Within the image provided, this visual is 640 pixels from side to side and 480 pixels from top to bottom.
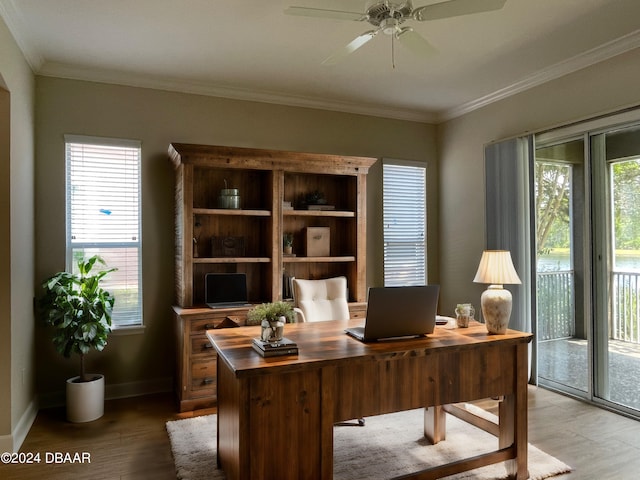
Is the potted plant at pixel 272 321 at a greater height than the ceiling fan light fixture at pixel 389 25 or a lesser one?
lesser

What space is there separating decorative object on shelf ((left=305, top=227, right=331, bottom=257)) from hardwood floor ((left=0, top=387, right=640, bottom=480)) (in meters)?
1.74

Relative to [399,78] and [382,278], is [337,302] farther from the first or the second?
[399,78]

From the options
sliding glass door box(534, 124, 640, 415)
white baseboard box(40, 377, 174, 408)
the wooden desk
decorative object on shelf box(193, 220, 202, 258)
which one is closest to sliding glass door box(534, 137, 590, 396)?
sliding glass door box(534, 124, 640, 415)

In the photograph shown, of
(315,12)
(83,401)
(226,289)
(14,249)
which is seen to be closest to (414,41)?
(315,12)

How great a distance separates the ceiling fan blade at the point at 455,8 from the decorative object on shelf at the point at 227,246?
8.42 ft

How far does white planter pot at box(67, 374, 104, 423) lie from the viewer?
3.45 m

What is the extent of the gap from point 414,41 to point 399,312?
1.51 m

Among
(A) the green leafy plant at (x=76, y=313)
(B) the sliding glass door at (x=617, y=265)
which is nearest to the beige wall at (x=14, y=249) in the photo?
(A) the green leafy plant at (x=76, y=313)

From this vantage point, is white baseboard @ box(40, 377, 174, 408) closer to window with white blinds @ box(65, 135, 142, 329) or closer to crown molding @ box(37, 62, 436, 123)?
window with white blinds @ box(65, 135, 142, 329)

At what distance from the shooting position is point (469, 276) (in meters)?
4.92

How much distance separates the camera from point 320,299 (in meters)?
3.85

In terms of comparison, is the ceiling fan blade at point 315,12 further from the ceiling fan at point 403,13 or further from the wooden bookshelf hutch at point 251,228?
the wooden bookshelf hutch at point 251,228

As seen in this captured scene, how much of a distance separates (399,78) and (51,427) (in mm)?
4004

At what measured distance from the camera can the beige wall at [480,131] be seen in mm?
3480
